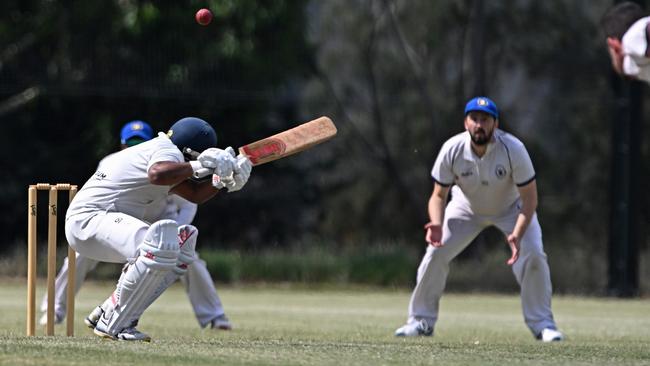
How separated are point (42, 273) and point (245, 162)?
30.9 feet

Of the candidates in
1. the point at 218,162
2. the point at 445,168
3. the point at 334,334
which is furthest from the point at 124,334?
the point at 445,168

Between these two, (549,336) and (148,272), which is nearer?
(148,272)

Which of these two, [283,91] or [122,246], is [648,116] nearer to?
[283,91]

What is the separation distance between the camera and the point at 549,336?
27.4ft

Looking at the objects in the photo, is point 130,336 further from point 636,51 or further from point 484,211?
point 484,211

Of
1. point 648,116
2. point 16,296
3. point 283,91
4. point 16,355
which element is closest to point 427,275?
point 16,355

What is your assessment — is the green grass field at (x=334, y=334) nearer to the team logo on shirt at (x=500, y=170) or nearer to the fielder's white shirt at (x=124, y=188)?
the fielder's white shirt at (x=124, y=188)

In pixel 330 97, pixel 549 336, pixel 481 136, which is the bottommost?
pixel 549 336

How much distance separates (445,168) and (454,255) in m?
0.60

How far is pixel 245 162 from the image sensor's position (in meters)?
6.51

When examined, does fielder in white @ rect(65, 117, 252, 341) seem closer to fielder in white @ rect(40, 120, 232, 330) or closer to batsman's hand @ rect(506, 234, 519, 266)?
fielder in white @ rect(40, 120, 232, 330)

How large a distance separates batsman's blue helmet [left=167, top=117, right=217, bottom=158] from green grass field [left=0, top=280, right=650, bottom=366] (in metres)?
0.99

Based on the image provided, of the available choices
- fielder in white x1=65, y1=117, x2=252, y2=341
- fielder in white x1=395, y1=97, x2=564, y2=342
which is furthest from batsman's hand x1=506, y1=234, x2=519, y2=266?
fielder in white x1=65, y1=117, x2=252, y2=341

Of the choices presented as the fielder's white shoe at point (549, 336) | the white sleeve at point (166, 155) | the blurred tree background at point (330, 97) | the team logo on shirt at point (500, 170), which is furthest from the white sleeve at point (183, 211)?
the blurred tree background at point (330, 97)
